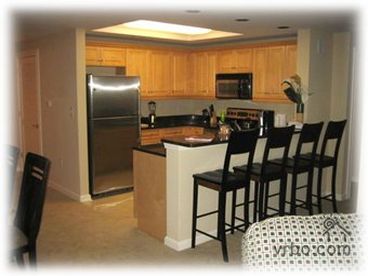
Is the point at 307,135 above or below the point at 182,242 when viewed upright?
above

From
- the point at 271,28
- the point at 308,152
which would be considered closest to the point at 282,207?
the point at 308,152

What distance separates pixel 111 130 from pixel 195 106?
2.39 m

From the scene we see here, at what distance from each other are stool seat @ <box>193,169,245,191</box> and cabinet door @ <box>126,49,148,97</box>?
3.01m

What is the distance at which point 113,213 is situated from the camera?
15.1 feet

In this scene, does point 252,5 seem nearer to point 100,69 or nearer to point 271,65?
point 271,65

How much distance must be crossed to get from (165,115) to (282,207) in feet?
11.8

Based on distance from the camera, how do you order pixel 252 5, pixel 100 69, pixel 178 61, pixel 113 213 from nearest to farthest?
pixel 252 5
pixel 113 213
pixel 100 69
pixel 178 61

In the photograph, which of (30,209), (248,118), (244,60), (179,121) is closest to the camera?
(30,209)

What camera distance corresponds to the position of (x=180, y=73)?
6.78m

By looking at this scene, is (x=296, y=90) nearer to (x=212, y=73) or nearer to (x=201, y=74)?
(x=212, y=73)

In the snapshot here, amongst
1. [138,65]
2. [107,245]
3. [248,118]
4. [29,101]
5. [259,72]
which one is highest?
[138,65]

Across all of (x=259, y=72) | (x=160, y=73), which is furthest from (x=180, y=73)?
(x=259, y=72)

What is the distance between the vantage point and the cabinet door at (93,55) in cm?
552

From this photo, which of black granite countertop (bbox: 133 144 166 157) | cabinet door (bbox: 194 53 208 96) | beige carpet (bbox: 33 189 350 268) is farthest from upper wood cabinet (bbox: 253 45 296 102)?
black granite countertop (bbox: 133 144 166 157)
